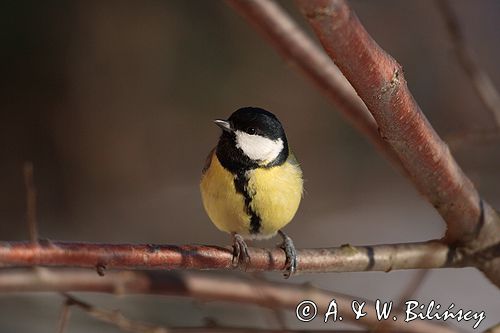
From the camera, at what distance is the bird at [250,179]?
1.21m

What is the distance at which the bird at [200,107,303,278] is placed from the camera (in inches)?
47.6

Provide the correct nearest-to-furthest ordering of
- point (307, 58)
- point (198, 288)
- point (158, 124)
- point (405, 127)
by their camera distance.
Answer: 1. point (405, 127)
2. point (198, 288)
3. point (307, 58)
4. point (158, 124)

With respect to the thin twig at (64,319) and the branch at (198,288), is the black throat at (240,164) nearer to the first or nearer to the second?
the branch at (198,288)

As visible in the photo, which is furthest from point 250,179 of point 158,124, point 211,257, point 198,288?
point 158,124

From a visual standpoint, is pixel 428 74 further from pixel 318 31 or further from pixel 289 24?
pixel 318 31

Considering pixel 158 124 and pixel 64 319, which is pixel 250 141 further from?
pixel 158 124

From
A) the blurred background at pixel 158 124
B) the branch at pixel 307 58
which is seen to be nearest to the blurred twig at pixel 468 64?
the branch at pixel 307 58

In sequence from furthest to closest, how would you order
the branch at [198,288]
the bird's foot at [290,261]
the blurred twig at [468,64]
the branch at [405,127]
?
1. the blurred twig at [468,64]
2. the branch at [198,288]
3. the bird's foot at [290,261]
4. the branch at [405,127]

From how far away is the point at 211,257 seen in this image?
0.92 metres

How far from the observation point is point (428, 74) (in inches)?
129

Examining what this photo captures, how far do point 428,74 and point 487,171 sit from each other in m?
0.66

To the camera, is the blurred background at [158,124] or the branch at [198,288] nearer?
the branch at [198,288]

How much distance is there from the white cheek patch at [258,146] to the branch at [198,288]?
221 mm

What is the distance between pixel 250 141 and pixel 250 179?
0.07 metres
